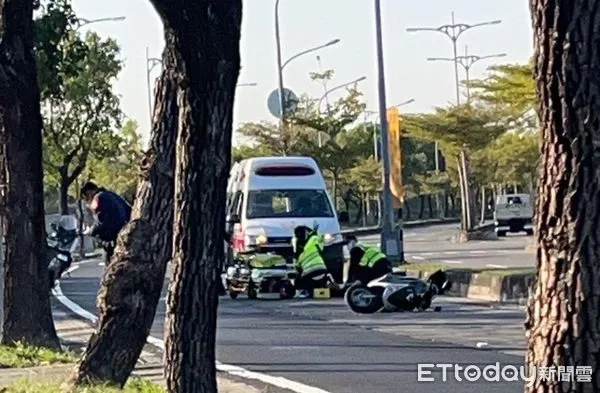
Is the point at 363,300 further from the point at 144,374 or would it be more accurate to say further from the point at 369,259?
the point at 144,374

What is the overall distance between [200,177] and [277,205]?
18.7 metres

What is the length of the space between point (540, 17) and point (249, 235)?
21.0 m

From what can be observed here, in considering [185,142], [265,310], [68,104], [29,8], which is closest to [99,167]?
[68,104]

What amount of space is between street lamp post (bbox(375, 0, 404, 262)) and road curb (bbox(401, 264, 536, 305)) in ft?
11.6

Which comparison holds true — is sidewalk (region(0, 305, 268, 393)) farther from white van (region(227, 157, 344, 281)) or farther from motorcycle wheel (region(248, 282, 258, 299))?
white van (region(227, 157, 344, 281))

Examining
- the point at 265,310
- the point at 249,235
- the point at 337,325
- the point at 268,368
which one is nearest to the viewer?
the point at 268,368

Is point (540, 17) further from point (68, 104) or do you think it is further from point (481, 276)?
point (68, 104)

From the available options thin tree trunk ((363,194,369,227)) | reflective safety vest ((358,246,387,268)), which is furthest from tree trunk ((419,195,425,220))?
reflective safety vest ((358,246,387,268))

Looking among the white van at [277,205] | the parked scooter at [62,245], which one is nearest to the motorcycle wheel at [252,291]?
the white van at [277,205]

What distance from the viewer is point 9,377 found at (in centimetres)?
1257

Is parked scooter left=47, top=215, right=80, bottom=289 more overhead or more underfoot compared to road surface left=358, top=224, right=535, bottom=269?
more overhead

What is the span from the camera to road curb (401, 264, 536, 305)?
22.3 metres

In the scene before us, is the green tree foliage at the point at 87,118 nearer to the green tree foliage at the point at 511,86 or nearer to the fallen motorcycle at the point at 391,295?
the green tree foliage at the point at 511,86

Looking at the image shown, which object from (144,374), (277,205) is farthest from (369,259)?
(144,374)
